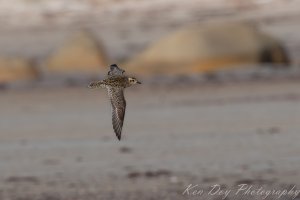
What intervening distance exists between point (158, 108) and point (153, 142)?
149 inches

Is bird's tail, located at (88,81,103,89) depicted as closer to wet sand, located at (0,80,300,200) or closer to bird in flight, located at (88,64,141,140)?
bird in flight, located at (88,64,141,140)

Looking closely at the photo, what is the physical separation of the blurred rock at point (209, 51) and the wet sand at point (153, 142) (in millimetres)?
2564

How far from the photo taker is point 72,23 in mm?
39281

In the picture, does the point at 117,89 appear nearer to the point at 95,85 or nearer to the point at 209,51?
the point at 95,85

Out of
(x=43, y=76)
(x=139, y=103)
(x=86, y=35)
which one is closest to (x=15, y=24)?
(x=86, y=35)

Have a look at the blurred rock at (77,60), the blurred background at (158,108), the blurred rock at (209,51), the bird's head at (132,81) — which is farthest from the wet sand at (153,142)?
the blurred rock at (77,60)

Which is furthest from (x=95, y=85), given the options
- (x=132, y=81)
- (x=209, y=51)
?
(x=209, y=51)

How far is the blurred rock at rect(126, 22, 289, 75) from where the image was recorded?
2644 cm

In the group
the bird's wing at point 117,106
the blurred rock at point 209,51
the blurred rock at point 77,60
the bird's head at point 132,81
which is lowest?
the bird's wing at point 117,106

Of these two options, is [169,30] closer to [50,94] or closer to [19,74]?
[19,74]

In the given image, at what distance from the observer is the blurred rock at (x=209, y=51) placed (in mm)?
26438

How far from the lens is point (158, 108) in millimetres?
20938

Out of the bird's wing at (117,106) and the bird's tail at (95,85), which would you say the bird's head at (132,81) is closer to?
the bird's wing at (117,106)

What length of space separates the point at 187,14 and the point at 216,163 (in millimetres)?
23280
